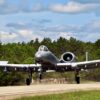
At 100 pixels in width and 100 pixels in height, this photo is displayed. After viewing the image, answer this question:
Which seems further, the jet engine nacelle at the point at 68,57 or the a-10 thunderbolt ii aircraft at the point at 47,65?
the jet engine nacelle at the point at 68,57

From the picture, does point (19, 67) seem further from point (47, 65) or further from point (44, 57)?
point (44, 57)

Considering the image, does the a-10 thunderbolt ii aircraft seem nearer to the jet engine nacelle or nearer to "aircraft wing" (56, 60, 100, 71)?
"aircraft wing" (56, 60, 100, 71)

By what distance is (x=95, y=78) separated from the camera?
74938 millimetres

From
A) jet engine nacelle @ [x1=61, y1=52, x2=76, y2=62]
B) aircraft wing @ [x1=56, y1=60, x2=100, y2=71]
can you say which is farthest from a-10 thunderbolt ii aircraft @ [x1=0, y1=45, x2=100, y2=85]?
jet engine nacelle @ [x1=61, y1=52, x2=76, y2=62]

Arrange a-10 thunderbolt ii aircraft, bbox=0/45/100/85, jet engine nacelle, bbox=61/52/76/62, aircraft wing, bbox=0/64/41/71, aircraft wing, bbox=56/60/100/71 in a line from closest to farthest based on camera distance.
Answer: a-10 thunderbolt ii aircraft, bbox=0/45/100/85
aircraft wing, bbox=0/64/41/71
aircraft wing, bbox=56/60/100/71
jet engine nacelle, bbox=61/52/76/62

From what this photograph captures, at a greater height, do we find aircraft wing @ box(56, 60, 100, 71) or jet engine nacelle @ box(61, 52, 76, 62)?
jet engine nacelle @ box(61, 52, 76, 62)

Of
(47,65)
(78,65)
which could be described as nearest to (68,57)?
(78,65)

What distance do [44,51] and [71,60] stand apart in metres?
6.96

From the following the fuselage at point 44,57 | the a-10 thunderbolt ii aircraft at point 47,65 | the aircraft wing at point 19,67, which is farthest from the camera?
the aircraft wing at point 19,67

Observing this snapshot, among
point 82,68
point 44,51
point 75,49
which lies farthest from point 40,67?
point 75,49

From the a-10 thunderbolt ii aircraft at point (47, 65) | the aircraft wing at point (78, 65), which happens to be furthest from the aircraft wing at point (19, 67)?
the aircraft wing at point (78, 65)

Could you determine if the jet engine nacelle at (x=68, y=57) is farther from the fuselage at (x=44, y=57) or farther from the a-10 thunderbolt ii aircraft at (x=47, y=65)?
the fuselage at (x=44, y=57)

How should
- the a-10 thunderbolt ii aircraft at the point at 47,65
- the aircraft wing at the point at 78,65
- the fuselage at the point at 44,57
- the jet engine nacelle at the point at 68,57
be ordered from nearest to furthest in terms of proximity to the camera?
1. the fuselage at the point at 44,57
2. the a-10 thunderbolt ii aircraft at the point at 47,65
3. the aircraft wing at the point at 78,65
4. the jet engine nacelle at the point at 68,57

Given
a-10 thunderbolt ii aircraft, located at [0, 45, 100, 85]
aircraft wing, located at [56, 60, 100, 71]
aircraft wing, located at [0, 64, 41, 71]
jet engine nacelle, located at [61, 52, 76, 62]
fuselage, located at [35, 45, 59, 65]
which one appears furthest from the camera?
jet engine nacelle, located at [61, 52, 76, 62]
